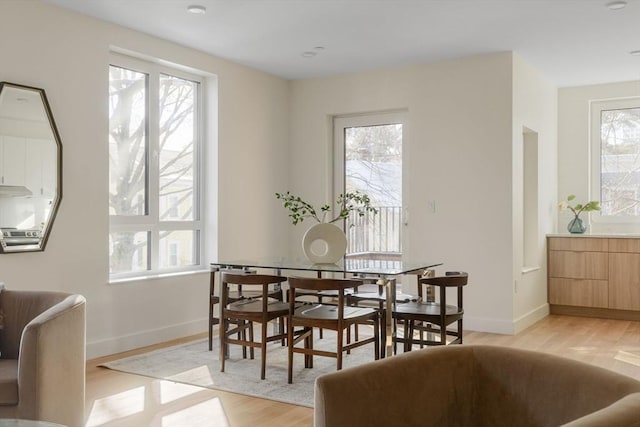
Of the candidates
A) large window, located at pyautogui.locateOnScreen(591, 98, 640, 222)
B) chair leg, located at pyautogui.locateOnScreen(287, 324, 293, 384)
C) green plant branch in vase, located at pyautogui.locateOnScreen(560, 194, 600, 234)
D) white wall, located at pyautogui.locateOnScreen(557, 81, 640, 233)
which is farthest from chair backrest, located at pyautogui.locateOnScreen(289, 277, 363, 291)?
large window, located at pyautogui.locateOnScreen(591, 98, 640, 222)

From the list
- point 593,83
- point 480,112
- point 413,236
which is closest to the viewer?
point 480,112

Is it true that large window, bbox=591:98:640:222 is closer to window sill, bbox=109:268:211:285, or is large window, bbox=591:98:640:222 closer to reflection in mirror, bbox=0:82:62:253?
window sill, bbox=109:268:211:285

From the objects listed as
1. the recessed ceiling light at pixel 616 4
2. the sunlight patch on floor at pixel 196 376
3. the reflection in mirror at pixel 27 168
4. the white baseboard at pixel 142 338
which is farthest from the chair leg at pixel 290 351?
the recessed ceiling light at pixel 616 4

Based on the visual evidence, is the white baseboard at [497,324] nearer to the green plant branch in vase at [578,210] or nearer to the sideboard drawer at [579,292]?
the sideboard drawer at [579,292]

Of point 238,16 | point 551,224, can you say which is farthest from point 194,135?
point 551,224

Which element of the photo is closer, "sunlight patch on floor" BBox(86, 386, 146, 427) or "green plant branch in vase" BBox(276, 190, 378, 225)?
"sunlight patch on floor" BBox(86, 386, 146, 427)

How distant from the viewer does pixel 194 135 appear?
5.69m

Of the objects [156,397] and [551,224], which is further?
[551,224]

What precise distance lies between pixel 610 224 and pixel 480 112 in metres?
2.52

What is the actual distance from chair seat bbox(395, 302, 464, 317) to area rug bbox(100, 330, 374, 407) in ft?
1.80

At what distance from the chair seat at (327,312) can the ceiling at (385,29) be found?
7.14ft

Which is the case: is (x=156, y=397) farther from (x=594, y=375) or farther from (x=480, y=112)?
(x=480, y=112)

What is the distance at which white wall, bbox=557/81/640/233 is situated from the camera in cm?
692

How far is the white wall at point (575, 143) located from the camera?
692cm
